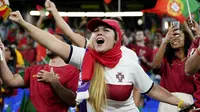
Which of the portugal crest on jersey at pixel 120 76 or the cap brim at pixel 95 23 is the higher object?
the cap brim at pixel 95 23

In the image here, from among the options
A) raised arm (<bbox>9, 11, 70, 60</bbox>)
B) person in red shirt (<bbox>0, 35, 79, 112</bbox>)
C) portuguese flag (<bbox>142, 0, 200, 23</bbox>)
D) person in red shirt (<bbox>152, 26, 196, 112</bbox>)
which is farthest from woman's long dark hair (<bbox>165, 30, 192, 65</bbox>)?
raised arm (<bbox>9, 11, 70, 60</bbox>)

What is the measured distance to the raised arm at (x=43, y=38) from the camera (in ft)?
17.3

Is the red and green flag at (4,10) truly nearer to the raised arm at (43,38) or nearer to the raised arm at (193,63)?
the raised arm at (43,38)

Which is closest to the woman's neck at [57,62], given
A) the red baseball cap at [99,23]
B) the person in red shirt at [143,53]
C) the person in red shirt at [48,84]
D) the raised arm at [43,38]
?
the person in red shirt at [48,84]

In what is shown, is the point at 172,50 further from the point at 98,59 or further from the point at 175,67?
the point at 98,59

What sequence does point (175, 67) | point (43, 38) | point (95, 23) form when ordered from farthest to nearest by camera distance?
point (175, 67) → point (95, 23) → point (43, 38)

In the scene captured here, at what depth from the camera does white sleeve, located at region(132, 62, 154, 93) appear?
5.67 m

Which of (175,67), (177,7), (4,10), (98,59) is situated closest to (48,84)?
(4,10)

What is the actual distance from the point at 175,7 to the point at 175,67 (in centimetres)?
107

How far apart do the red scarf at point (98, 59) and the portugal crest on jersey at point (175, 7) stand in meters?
2.60

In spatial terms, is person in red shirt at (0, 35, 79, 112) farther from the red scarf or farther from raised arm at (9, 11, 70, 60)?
raised arm at (9, 11, 70, 60)

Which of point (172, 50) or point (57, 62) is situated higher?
point (57, 62)

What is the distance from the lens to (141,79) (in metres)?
5.74

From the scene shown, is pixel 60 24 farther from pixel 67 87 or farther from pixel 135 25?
pixel 135 25
